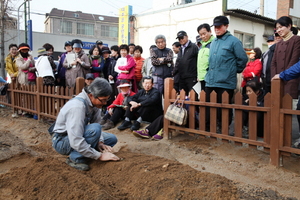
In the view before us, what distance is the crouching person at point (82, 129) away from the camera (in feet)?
10.1

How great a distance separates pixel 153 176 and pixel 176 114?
1.64m

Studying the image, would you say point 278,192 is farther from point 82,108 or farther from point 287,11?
point 287,11

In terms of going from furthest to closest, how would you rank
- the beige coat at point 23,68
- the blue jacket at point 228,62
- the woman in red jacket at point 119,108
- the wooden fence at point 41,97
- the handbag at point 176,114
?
the beige coat at point 23,68 → the woman in red jacket at point 119,108 → the wooden fence at point 41,97 → the handbag at point 176,114 → the blue jacket at point 228,62

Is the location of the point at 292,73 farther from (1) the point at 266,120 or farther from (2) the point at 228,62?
(2) the point at 228,62

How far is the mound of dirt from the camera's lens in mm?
2655

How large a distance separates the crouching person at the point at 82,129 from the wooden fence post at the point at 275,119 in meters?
2.00

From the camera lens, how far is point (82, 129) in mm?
3160

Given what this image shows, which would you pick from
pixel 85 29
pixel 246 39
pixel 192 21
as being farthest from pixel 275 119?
pixel 85 29

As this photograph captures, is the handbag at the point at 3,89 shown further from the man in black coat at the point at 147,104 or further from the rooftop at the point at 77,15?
the rooftop at the point at 77,15

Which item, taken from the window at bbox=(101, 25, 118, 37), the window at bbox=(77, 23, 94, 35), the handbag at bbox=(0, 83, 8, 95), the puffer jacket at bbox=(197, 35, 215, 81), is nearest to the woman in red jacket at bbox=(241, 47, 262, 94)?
the puffer jacket at bbox=(197, 35, 215, 81)

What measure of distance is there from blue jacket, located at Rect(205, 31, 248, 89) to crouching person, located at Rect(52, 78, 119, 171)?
195cm

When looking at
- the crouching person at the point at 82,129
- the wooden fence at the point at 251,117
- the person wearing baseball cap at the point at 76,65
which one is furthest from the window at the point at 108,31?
the crouching person at the point at 82,129

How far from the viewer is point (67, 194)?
2639 millimetres

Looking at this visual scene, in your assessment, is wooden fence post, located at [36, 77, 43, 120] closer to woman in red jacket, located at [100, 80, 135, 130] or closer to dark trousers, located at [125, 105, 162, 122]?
woman in red jacket, located at [100, 80, 135, 130]
